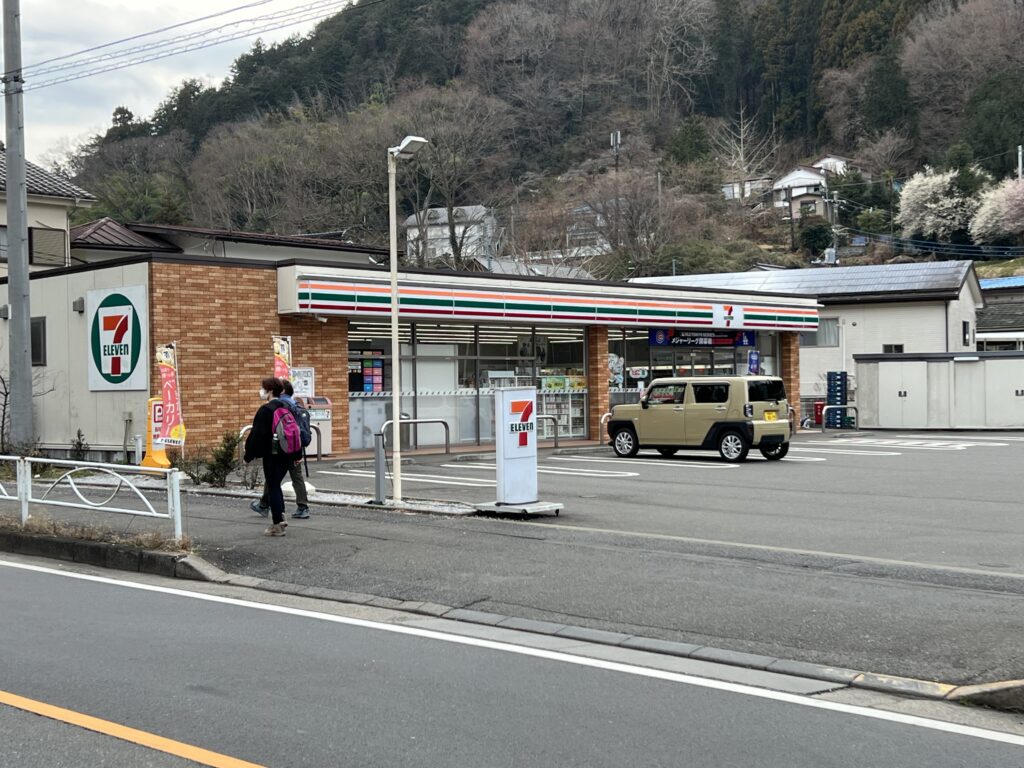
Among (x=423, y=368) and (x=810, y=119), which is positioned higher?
(x=810, y=119)

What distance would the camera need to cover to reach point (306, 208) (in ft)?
173

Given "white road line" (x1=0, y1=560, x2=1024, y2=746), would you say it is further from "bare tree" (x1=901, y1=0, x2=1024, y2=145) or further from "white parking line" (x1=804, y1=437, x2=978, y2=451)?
"bare tree" (x1=901, y1=0, x2=1024, y2=145)

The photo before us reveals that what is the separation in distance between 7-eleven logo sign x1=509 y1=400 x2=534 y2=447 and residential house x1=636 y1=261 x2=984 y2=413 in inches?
1061

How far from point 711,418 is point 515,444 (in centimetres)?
1001

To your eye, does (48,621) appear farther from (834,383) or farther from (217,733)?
(834,383)

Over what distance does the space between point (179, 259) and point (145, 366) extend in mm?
2172

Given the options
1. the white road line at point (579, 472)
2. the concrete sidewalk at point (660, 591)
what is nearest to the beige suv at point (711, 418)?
the white road line at point (579, 472)

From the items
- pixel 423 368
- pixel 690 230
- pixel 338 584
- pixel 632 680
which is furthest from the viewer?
pixel 690 230

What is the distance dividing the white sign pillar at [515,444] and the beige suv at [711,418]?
9680mm

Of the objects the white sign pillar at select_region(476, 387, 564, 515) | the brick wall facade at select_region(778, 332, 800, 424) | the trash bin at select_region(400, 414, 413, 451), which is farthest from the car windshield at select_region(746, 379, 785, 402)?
the brick wall facade at select_region(778, 332, 800, 424)

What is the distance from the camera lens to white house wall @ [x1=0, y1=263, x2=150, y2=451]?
21312 millimetres

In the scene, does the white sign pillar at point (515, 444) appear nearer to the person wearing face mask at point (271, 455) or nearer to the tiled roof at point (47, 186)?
the person wearing face mask at point (271, 455)

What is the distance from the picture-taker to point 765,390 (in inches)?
898

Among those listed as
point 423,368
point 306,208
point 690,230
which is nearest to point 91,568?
point 423,368
